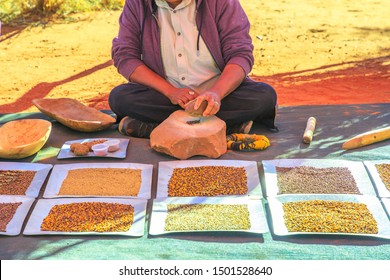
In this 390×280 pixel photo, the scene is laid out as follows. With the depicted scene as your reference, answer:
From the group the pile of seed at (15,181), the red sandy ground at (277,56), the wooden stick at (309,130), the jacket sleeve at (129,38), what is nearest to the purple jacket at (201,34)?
the jacket sleeve at (129,38)

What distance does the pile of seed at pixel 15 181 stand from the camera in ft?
10.9

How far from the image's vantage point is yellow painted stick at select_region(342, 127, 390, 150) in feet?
12.5

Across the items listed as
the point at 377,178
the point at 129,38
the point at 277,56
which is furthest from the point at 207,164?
the point at 277,56

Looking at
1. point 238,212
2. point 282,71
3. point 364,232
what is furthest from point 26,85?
point 364,232

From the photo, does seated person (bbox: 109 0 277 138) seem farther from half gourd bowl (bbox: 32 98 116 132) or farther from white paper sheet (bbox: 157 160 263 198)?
white paper sheet (bbox: 157 160 263 198)

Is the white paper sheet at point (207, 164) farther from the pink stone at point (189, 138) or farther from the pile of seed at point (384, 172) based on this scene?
the pile of seed at point (384, 172)

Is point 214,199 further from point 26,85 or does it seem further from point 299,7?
point 299,7

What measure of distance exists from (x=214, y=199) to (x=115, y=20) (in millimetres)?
5879

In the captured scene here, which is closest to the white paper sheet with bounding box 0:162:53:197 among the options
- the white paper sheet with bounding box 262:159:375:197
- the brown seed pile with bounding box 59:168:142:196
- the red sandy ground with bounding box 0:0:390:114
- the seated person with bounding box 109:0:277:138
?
the brown seed pile with bounding box 59:168:142:196

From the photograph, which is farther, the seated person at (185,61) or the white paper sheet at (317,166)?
the seated person at (185,61)

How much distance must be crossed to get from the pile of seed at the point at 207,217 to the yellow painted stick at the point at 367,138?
1020 mm
